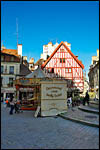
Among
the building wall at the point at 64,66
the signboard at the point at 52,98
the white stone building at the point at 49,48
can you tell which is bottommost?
the signboard at the point at 52,98


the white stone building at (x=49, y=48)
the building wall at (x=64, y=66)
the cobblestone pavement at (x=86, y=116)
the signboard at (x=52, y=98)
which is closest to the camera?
the cobblestone pavement at (x=86, y=116)

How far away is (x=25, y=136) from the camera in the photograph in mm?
4566

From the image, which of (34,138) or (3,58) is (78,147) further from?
(3,58)

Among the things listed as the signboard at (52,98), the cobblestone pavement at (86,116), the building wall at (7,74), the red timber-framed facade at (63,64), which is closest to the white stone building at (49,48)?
the building wall at (7,74)

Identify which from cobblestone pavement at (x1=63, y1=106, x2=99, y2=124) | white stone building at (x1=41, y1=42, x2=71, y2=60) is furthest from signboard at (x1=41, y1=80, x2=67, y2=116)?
white stone building at (x1=41, y1=42, x2=71, y2=60)

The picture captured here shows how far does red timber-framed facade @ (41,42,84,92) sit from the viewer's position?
25109 millimetres

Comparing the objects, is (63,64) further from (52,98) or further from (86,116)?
(86,116)

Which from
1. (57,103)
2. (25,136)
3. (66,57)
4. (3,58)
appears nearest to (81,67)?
(66,57)

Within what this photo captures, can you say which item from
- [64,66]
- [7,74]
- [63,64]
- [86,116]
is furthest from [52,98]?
[7,74]

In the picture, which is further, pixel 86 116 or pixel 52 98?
pixel 52 98

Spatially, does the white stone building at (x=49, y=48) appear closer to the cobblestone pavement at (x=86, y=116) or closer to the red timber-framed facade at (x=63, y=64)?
the red timber-framed facade at (x=63, y=64)

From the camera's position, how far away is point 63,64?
25469 millimetres

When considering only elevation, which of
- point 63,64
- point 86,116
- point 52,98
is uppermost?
point 63,64

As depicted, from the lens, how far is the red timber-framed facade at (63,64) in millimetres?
25109
